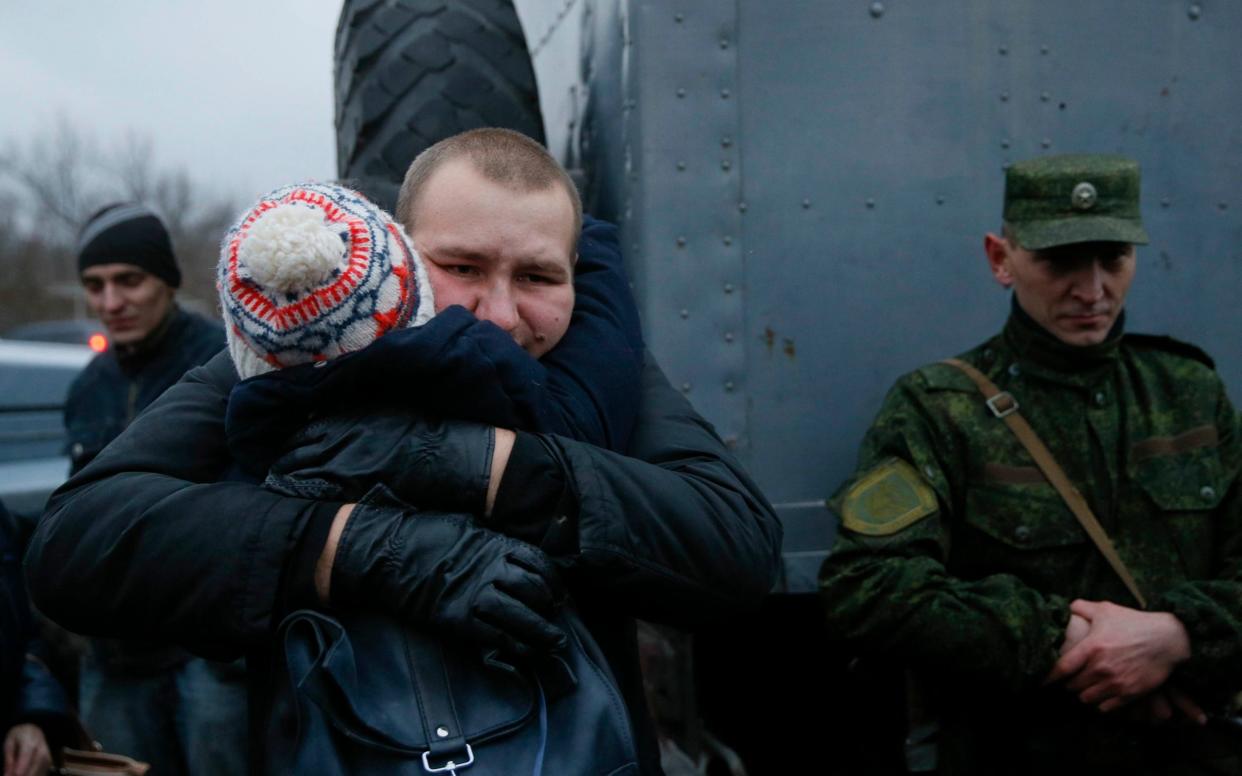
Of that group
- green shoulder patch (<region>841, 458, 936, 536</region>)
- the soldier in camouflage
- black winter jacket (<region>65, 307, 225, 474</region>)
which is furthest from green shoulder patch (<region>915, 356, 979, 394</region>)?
black winter jacket (<region>65, 307, 225, 474</region>)

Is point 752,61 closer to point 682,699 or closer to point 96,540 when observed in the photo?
point 682,699

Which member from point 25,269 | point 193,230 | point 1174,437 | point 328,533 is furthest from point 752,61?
point 193,230

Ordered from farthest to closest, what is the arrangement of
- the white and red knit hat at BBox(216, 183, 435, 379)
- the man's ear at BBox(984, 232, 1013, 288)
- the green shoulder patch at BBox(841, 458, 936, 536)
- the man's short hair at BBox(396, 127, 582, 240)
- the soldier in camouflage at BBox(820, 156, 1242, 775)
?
the man's ear at BBox(984, 232, 1013, 288), the green shoulder patch at BBox(841, 458, 936, 536), the soldier in camouflage at BBox(820, 156, 1242, 775), the man's short hair at BBox(396, 127, 582, 240), the white and red knit hat at BBox(216, 183, 435, 379)

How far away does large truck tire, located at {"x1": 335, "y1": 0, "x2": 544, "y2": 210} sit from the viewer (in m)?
3.32

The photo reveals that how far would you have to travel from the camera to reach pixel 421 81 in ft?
11.0

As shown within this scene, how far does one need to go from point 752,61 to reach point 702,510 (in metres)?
1.38

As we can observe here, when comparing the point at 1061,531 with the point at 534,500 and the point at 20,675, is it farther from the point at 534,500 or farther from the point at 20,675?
the point at 20,675

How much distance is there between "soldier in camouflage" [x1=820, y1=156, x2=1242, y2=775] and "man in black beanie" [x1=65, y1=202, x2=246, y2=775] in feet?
5.63

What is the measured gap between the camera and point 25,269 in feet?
150

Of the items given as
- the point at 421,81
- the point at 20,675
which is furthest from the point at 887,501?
the point at 20,675

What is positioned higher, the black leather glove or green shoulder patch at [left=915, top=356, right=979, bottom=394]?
the black leather glove

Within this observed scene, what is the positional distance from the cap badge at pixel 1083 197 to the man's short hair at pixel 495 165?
4.14 feet

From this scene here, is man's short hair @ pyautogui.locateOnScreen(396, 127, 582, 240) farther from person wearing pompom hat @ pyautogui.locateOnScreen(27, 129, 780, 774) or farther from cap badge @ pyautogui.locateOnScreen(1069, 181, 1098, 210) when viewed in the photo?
cap badge @ pyautogui.locateOnScreen(1069, 181, 1098, 210)

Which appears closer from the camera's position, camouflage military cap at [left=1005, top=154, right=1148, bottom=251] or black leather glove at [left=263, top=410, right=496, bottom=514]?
black leather glove at [left=263, top=410, right=496, bottom=514]
